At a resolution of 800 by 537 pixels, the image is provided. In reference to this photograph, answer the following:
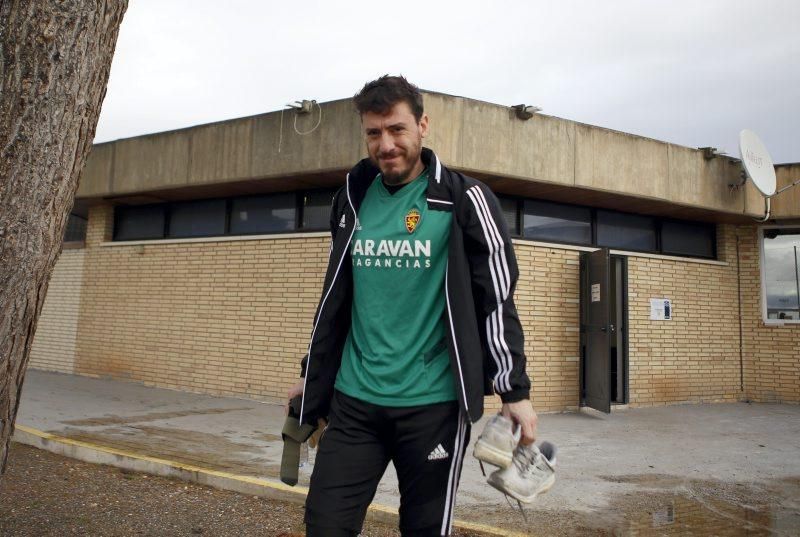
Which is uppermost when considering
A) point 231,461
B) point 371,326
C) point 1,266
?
point 1,266

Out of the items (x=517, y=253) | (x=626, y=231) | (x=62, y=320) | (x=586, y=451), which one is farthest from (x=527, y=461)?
(x=62, y=320)

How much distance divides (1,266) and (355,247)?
4.41ft

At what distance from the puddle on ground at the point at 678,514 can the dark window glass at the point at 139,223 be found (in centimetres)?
861

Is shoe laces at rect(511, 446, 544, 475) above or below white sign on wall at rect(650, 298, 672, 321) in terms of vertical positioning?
below

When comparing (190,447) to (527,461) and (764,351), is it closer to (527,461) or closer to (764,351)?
(527,461)

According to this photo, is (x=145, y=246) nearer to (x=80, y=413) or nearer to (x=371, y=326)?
(x=80, y=413)

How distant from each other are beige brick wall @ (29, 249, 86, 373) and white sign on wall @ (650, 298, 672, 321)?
9997 mm

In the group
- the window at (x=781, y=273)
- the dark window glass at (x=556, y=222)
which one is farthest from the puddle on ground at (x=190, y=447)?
the window at (x=781, y=273)

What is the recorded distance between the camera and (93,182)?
1110cm

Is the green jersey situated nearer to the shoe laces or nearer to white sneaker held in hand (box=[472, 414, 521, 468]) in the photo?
white sneaker held in hand (box=[472, 414, 521, 468])

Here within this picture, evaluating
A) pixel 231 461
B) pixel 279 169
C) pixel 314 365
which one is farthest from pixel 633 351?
pixel 314 365

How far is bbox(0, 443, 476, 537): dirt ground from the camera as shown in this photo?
389 cm

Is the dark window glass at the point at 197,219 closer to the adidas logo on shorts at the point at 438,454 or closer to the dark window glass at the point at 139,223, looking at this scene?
the dark window glass at the point at 139,223

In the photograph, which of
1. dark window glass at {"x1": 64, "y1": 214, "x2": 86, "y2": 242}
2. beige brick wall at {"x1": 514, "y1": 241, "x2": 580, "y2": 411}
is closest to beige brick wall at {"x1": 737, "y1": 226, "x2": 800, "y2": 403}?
beige brick wall at {"x1": 514, "y1": 241, "x2": 580, "y2": 411}
